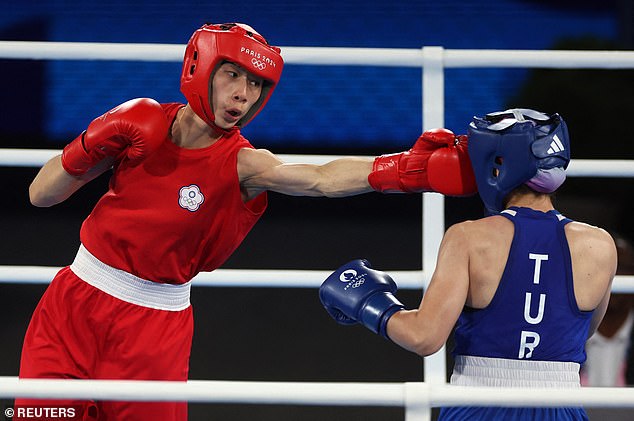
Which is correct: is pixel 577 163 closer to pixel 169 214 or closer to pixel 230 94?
pixel 230 94

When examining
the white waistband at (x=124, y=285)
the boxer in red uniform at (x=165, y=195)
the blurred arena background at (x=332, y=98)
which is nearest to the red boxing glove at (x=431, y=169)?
the boxer in red uniform at (x=165, y=195)

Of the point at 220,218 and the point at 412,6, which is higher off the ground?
the point at 412,6

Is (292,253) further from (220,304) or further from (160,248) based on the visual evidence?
(160,248)

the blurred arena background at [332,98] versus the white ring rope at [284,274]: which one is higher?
the blurred arena background at [332,98]

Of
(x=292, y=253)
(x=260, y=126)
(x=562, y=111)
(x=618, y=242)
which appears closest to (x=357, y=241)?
(x=292, y=253)

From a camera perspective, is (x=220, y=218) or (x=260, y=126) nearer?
(x=220, y=218)

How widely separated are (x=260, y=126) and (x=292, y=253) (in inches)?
37.7

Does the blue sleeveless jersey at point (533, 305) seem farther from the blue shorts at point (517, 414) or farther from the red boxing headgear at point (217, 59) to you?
Answer: the red boxing headgear at point (217, 59)

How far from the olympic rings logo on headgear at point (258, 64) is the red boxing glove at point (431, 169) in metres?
0.31

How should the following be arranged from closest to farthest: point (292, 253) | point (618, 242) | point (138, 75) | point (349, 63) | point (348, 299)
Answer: point (348, 299), point (349, 63), point (618, 242), point (292, 253), point (138, 75)

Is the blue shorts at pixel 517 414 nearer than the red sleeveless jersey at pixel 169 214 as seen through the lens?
Yes

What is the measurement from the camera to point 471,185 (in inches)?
79.2

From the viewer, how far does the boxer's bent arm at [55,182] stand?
82.1 inches

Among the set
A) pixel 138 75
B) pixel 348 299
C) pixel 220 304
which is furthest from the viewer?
pixel 138 75
